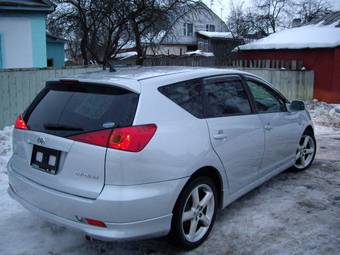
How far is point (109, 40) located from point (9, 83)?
927 centimetres

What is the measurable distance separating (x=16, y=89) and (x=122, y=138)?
6.44m

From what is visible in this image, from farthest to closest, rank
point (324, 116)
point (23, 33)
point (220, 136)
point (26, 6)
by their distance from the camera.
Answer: point (23, 33) → point (26, 6) → point (324, 116) → point (220, 136)

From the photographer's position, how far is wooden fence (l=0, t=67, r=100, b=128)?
8562 millimetres

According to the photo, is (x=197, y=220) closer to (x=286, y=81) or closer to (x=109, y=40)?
(x=286, y=81)

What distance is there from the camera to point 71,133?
129 inches

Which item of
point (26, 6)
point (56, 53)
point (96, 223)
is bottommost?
point (96, 223)

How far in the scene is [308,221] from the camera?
4.38 meters

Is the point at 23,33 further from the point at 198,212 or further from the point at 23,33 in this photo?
the point at 198,212

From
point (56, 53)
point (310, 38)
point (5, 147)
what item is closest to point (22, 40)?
point (5, 147)

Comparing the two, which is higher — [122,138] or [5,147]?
[122,138]

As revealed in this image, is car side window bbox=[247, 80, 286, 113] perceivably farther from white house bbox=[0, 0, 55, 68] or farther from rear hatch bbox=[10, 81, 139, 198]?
white house bbox=[0, 0, 55, 68]

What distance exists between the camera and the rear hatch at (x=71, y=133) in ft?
10.4

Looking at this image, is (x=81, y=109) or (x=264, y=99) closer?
(x=81, y=109)

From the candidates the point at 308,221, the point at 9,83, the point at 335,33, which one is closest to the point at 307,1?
the point at 335,33
